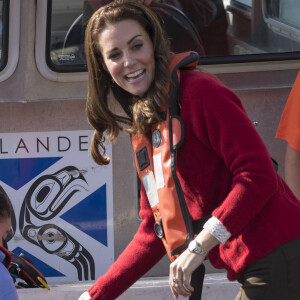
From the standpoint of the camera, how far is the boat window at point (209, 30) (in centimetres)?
346

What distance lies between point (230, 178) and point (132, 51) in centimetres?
53

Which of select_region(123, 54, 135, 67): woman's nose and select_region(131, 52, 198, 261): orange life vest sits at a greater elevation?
select_region(123, 54, 135, 67): woman's nose

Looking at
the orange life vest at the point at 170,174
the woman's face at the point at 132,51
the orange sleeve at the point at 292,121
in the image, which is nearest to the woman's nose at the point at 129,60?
the woman's face at the point at 132,51

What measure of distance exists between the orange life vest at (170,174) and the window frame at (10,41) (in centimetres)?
144

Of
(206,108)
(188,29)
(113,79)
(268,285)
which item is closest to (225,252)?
(268,285)

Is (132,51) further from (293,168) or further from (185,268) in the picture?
(293,168)

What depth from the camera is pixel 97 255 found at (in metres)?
3.41

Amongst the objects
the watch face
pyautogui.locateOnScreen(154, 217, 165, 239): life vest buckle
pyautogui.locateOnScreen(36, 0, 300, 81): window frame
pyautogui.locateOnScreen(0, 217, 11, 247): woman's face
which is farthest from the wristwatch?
pyautogui.locateOnScreen(36, 0, 300, 81): window frame

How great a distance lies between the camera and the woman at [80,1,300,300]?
1.91 metres

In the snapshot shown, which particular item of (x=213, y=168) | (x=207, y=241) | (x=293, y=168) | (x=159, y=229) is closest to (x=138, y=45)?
(x=213, y=168)

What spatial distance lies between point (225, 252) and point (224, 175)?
0.23 metres

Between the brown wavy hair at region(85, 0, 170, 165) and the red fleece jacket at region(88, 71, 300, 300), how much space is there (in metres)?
0.11

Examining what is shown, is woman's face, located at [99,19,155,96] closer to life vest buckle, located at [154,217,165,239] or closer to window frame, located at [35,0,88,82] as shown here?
life vest buckle, located at [154,217,165,239]

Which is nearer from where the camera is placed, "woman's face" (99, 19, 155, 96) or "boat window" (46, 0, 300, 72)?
"woman's face" (99, 19, 155, 96)
